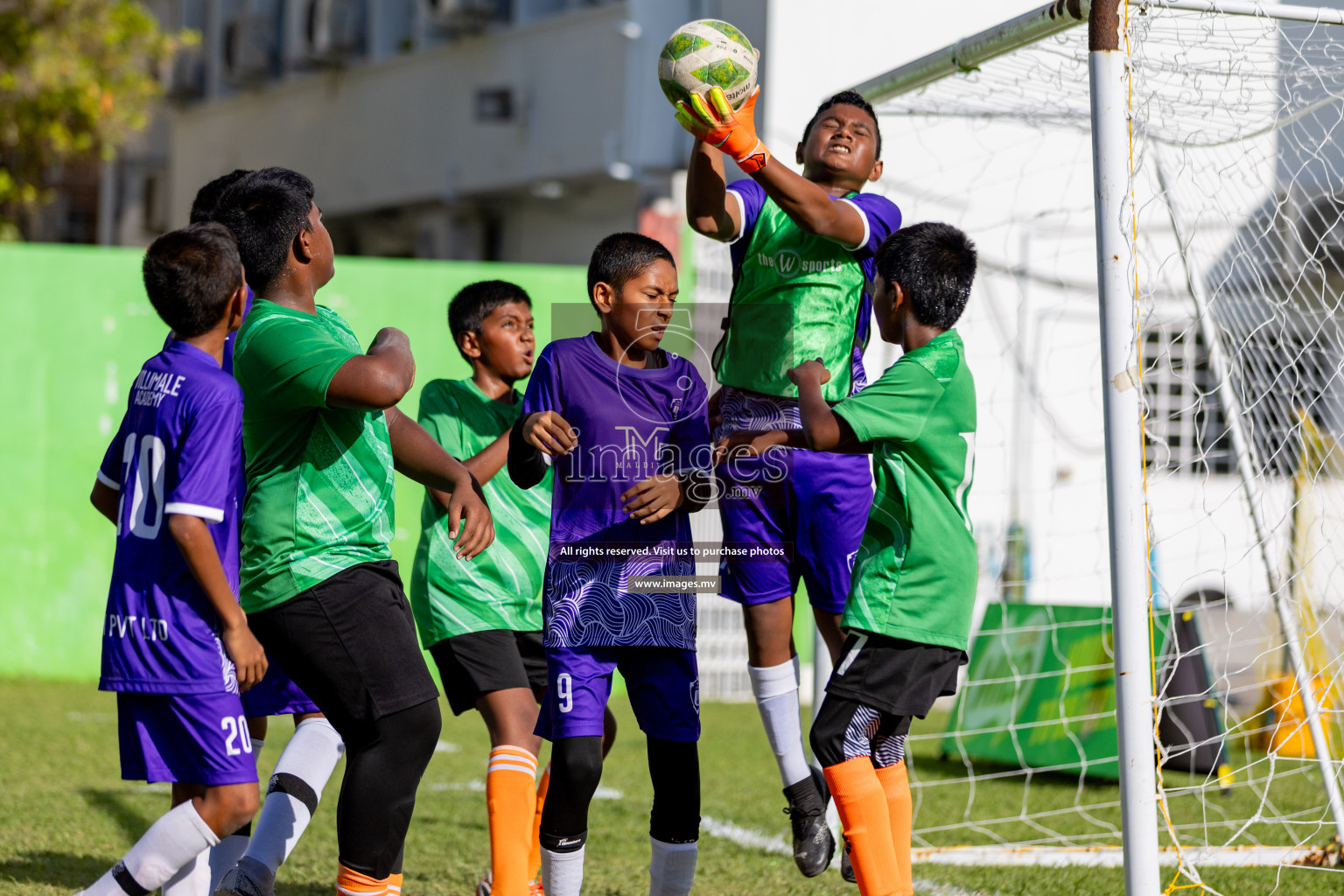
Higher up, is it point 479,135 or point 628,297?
point 479,135

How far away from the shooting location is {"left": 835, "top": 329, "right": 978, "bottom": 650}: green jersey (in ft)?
10.5

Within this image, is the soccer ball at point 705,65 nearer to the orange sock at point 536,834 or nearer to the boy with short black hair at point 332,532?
the boy with short black hair at point 332,532

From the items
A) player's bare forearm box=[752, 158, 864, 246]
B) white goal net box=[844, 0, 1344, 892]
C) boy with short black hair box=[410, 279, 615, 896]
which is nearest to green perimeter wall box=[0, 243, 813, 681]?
white goal net box=[844, 0, 1344, 892]

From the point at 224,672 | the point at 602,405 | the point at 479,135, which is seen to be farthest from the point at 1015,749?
the point at 479,135

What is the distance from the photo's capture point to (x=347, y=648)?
118 inches

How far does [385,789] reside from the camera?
9.93 ft

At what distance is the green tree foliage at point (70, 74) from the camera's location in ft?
39.5

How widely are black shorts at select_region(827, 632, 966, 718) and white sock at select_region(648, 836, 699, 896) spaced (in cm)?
54

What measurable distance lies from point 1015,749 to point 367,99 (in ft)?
37.3

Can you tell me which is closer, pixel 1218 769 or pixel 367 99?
pixel 1218 769

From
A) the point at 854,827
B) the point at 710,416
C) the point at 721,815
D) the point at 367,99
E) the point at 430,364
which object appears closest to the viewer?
the point at 854,827

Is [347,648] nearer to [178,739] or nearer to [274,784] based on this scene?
[178,739]

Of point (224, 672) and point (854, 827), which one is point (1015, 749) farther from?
point (224, 672)

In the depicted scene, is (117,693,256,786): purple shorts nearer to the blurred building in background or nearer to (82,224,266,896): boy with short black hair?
(82,224,266,896): boy with short black hair
